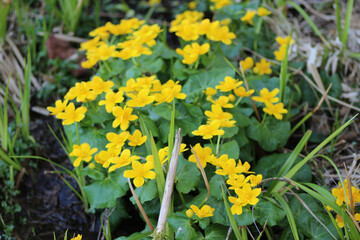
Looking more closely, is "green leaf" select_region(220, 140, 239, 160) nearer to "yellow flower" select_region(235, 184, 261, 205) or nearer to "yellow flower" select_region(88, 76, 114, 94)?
"yellow flower" select_region(235, 184, 261, 205)

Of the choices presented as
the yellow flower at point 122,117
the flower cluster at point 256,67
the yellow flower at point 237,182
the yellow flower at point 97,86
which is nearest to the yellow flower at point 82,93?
the yellow flower at point 97,86

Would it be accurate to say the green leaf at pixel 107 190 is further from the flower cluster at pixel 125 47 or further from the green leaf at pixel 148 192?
the flower cluster at pixel 125 47

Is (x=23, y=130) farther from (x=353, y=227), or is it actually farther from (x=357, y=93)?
(x=357, y=93)

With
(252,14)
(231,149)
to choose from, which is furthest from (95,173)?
(252,14)

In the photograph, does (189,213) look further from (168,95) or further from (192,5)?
(192,5)

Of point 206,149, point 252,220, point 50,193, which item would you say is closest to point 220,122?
point 206,149
